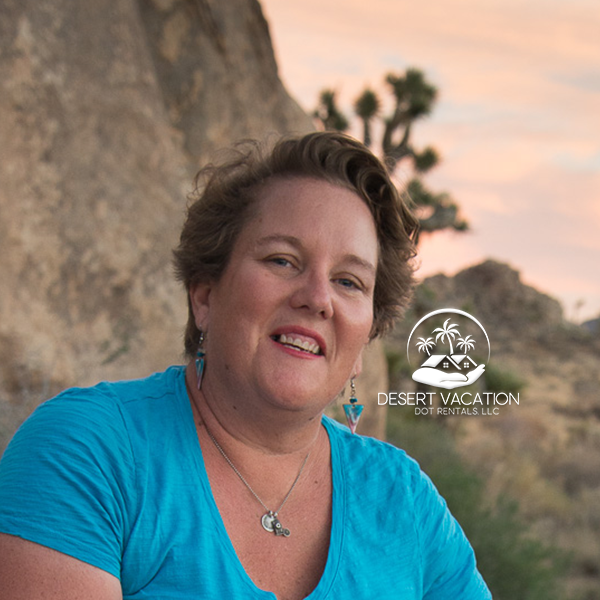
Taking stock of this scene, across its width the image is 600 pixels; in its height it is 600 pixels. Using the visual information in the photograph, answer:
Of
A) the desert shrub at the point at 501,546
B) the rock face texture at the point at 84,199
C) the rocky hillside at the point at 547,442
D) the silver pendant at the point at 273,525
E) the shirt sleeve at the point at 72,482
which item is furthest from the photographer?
the rocky hillside at the point at 547,442

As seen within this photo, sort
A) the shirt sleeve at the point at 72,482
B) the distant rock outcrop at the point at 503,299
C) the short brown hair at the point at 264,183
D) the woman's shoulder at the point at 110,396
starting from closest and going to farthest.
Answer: the shirt sleeve at the point at 72,482 < the woman's shoulder at the point at 110,396 < the short brown hair at the point at 264,183 < the distant rock outcrop at the point at 503,299

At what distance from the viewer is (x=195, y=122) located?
5.97 metres

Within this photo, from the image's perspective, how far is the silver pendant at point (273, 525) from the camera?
1.84 metres

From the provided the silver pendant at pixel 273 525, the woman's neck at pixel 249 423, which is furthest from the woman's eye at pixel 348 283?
the silver pendant at pixel 273 525

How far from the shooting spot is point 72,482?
1.52 meters

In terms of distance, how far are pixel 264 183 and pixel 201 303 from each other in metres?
0.37

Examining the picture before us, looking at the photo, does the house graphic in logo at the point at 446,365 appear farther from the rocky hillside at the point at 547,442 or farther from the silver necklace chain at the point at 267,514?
the silver necklace chain at the point at 267,514

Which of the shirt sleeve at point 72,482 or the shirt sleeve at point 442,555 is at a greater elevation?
the shirt sleeve at point 442,555

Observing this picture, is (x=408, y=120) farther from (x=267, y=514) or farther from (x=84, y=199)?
(x=267, y=514)

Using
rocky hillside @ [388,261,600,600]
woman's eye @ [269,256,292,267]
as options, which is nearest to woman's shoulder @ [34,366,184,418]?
woman's eye @ [269,256,292,267]

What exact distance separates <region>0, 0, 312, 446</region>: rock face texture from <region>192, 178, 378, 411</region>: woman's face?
1.97 metres

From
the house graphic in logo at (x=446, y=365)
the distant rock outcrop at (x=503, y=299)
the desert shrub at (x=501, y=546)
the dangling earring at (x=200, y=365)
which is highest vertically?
the distant rock outcrop at (x=503, y=299)

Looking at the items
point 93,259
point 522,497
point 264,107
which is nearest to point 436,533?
point 93,259

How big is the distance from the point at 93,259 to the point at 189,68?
6.74 ft
